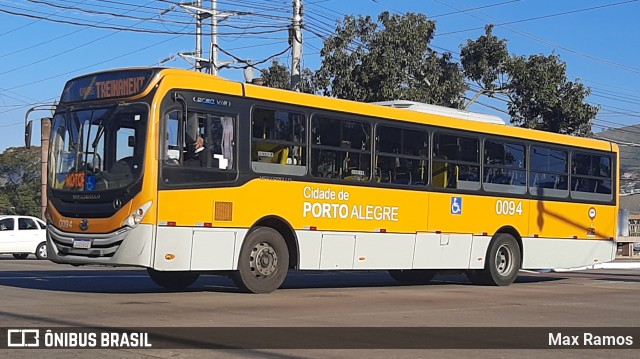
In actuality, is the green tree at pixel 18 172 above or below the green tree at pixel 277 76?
below

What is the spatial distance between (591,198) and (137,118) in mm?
12135

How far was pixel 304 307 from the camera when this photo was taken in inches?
539

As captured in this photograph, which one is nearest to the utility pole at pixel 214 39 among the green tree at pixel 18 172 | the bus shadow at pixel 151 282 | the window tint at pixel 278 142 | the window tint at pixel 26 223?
the window tint at pixel 26 223

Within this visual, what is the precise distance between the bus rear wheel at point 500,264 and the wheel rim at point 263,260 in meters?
6.01

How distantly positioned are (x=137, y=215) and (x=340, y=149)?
433 cm

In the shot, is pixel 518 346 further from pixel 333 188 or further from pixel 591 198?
pixel 591 198

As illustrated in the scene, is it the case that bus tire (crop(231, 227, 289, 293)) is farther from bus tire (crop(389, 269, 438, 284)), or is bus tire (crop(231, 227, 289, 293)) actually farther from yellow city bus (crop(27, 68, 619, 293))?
bus tire (crop(389, 269, 438, 284))

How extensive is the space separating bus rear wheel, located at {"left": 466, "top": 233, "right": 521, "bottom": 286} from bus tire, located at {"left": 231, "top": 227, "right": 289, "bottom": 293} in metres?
5.82

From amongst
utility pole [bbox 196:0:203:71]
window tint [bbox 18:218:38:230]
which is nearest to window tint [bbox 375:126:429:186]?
window tint [bbox 18:218:38:230]

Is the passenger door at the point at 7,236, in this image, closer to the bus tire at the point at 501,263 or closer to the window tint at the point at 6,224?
the window tint at the point at 6,224

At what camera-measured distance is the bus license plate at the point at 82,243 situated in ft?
47.3

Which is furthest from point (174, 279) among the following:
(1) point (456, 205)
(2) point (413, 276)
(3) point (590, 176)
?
(3) point (590, 176)

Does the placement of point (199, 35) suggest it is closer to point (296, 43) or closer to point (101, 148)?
point (296, 43)

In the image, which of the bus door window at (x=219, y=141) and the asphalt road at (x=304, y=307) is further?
the bus door window at (x=219, y=141)
